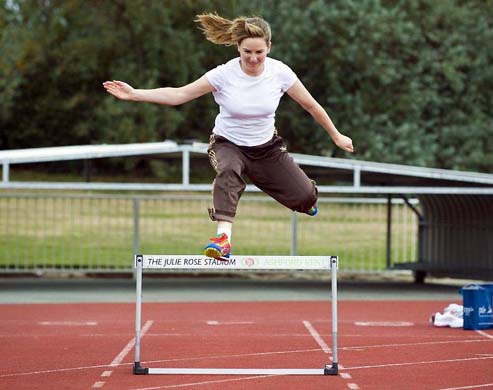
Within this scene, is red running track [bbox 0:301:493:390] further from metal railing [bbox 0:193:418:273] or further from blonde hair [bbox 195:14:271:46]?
metal railing [bbox 0:193:418:273]

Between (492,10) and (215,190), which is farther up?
(492,10)

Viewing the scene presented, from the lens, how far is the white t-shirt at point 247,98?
8.59m

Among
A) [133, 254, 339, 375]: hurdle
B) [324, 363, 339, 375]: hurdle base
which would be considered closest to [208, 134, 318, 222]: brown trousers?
[133, 254, 339, 375]: hurdle

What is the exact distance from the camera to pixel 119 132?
148 feet

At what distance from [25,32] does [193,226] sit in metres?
21.5

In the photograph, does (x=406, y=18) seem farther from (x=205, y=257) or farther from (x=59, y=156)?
(x=205, y=257)

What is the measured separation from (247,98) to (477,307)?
7.34 metres

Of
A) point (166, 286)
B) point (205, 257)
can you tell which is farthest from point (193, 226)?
point (205, 257)

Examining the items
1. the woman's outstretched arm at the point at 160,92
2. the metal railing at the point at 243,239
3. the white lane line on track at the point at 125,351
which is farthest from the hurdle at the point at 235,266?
the metal railing at the point at 243,239

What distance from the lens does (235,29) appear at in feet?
27.8

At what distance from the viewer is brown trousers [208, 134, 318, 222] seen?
8641 millimetres

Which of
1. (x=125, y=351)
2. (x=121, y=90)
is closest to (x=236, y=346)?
(x=125, y=351)

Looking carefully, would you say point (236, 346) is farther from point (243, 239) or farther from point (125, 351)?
point (243, 239)

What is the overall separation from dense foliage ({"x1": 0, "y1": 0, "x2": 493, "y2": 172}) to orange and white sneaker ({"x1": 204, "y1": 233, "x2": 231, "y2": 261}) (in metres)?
35.5
